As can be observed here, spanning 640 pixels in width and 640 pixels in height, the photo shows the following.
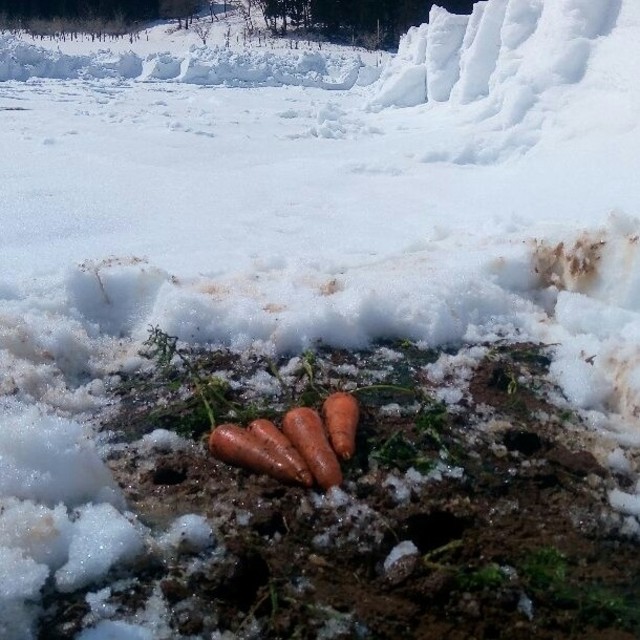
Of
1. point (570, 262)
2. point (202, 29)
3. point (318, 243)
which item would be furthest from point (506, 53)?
point (202, 29)

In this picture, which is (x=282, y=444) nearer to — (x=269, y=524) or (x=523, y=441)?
(x=269, y=524)

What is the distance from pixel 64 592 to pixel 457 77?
402 inches

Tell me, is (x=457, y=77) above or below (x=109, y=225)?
above

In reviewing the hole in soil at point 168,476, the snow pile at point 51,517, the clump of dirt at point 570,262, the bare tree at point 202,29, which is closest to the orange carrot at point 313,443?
the hole in soil at point 168,476

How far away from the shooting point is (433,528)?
2.30 meters

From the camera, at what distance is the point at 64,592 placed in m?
2.02

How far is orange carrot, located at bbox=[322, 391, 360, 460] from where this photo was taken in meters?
2.58

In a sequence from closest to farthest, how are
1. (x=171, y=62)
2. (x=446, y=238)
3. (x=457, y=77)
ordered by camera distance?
1. (x=446, y=238)
2. (x=457, y=77)
3. (x=171, y=62)

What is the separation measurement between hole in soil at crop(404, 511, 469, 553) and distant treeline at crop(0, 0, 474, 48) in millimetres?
25789

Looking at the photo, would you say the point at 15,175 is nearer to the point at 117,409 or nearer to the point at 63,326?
the point at 63,326

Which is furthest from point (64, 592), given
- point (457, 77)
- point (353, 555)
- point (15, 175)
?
point (457, 77)

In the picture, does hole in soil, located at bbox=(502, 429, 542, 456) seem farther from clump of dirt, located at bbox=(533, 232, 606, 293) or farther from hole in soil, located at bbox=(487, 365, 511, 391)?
clump of dirt, located at bbox=(533, 232, 606, 293)

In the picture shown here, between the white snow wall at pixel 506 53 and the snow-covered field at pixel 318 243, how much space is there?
3 cm

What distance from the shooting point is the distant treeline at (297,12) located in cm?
2948
